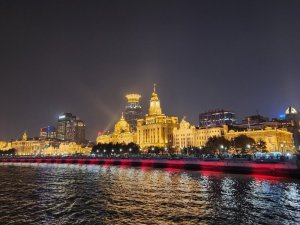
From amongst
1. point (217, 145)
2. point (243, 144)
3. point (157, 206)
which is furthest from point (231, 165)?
point (243, 144)

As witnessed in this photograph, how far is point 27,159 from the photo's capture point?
648 feet

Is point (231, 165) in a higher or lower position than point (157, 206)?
higher

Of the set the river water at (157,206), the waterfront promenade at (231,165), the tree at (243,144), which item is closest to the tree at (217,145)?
the tree at (243,144)

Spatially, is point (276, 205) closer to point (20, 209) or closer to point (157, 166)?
point (20, 209)

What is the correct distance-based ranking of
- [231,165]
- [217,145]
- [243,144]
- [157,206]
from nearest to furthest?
[157,206] → [231,165] → [243,144] → [217,145]

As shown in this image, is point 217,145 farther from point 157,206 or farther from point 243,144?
point 157,206

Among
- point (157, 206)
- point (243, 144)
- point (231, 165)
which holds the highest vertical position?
point (243, 144)

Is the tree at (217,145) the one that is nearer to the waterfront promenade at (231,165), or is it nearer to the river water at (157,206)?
the waterfront promenade at (231,165)

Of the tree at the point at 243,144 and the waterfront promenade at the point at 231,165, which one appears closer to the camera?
the waterfront promenade at the point at 231,165

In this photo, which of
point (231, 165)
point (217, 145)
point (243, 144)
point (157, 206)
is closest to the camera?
point (157, 206)

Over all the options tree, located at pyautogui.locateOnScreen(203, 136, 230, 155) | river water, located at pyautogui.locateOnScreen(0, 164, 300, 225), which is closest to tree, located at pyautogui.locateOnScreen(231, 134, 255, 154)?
tree, located at pyautogui.locateOnScreen(203, 136, 230, 155)

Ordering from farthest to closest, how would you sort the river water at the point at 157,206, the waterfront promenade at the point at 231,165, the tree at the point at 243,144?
the tree at the point at 243,144 < the waterfront promenade at the point at 231,165 < the river water at the point at 157,206

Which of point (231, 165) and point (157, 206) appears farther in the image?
point (231, 165)

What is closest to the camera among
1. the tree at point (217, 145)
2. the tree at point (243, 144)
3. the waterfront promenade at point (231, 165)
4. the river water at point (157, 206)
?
the river water at point (157, 206)
